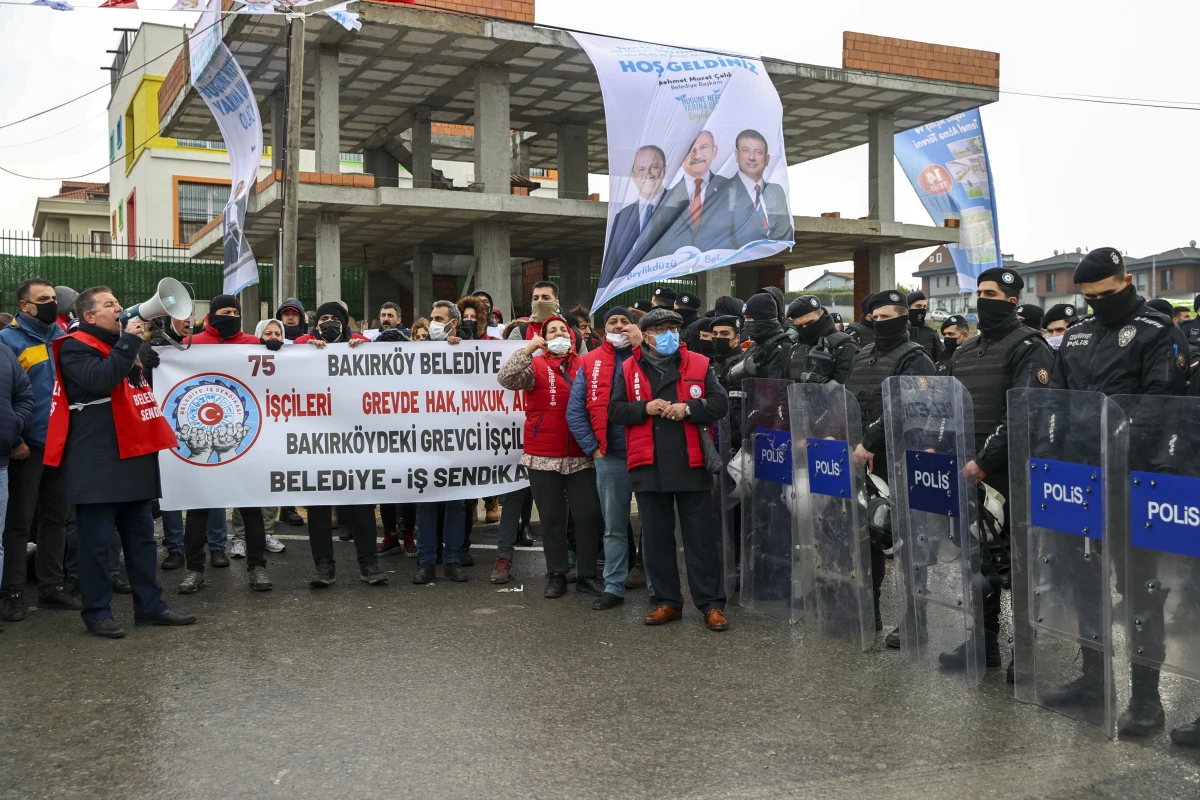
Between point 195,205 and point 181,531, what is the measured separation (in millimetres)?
36000

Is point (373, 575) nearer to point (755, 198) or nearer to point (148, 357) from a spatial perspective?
point (148, 357)

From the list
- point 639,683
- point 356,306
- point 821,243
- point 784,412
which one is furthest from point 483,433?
point 356,306

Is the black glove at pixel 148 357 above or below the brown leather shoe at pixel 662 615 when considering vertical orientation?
above

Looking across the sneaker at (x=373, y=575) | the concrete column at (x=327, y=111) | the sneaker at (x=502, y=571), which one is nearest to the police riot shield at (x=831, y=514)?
the sneaker at (x=502, y=571)

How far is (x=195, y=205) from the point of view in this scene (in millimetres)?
41312

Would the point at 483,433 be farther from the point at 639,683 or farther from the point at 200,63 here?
the point at 200,63

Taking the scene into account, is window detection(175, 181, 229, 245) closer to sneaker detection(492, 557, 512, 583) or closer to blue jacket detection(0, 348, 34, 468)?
blue jacket detection(0, 348, 34, 468)

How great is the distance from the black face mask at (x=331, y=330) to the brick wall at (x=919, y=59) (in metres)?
18.0

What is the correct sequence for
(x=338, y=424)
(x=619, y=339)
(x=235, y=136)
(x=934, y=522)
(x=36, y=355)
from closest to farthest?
(x=934, y=522) < (x=619, y=339) < (x=36, y=355) < (x=338, y=424) < (x=235, y=136)

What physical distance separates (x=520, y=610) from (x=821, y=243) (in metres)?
22.1

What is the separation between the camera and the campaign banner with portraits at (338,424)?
7.77 metres

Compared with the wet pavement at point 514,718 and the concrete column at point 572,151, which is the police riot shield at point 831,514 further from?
the concrete column at point 572,151

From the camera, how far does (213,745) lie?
14.8 ft

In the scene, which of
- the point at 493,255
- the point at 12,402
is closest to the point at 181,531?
the point at 12,402
